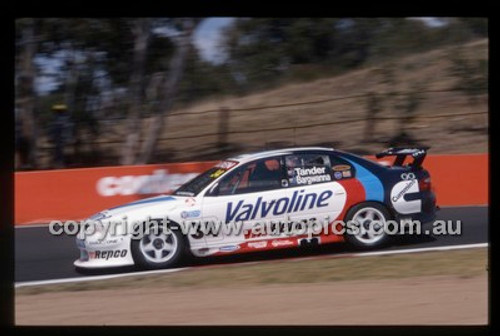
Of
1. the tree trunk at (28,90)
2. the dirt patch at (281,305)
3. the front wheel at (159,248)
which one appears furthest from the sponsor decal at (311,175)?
the tree trunk at (28,90)

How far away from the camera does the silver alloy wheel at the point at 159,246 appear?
1052 cm

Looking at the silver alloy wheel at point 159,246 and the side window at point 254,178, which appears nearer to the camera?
the silver alloy wheel at point 159,246

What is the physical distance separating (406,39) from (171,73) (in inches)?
285

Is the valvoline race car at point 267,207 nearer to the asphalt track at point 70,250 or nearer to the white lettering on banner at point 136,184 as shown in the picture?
the asphalt track at point 70,250

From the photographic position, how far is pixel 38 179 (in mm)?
14758

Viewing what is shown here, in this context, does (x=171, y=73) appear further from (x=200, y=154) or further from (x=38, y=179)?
(x=38, y=179)

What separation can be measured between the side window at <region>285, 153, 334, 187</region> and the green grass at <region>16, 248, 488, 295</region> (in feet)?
3.48

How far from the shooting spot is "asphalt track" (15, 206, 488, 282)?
35.6 ft

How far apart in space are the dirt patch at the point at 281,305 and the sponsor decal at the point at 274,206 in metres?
1.50

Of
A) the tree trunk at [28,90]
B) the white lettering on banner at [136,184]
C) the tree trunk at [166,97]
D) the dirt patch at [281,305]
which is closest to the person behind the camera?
the dirt patch at [281,305]

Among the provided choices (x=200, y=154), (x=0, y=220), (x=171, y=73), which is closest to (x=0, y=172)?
(x=0, y=220)

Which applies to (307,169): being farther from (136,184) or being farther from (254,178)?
(136,184)

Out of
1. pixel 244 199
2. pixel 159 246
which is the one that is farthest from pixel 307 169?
pixel 159 246

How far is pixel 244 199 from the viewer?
426 inches
